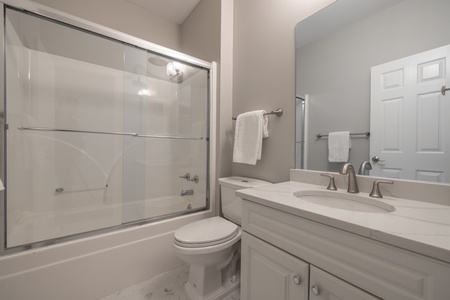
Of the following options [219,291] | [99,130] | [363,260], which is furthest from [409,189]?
[99,130]

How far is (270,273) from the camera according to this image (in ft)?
2.62

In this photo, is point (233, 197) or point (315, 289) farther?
point (233, 197)

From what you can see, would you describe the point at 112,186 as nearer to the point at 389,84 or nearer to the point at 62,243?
the point at 62,243

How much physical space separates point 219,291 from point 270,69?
159 cm

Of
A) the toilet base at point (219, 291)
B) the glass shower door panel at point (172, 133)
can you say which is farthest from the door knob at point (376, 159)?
the glass shower door panel at point (172, 133)

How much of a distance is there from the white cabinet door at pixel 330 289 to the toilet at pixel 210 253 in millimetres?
566

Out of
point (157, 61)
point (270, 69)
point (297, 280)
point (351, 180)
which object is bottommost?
point (297, 280)

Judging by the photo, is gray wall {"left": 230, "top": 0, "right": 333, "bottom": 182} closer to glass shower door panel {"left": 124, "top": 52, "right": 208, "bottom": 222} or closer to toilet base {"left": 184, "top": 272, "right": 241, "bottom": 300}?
glass shower door panel {"left": 124, "top": 52, "right": 208, "bottom": 222}

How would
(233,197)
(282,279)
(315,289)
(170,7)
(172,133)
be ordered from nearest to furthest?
(315,289), (282,279), (233,197), (170,7), (172,133)

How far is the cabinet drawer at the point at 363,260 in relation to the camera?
1.45ft

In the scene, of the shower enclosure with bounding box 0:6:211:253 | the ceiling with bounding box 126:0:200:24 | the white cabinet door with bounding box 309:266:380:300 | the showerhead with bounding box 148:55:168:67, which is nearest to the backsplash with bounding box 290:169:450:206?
the white cabinet door with bounding box 309:266:380:300

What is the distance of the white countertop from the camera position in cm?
44

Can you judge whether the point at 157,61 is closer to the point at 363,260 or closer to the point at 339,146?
the point at 339,146

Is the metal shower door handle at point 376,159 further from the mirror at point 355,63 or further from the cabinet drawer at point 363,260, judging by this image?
the cabinet drawer at point 363,260
